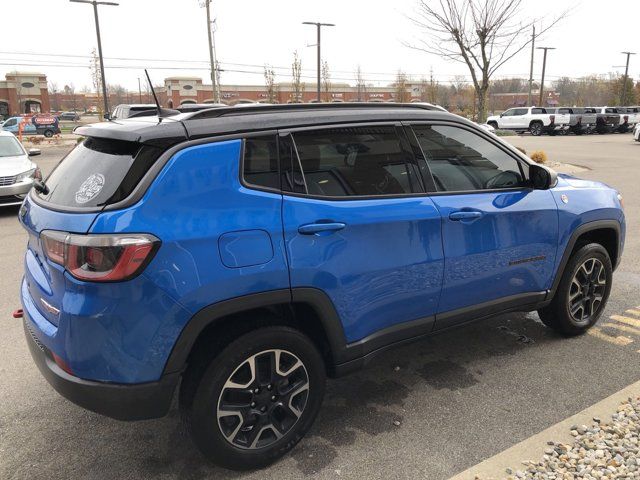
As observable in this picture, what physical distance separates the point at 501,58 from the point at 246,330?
19067 millimetres

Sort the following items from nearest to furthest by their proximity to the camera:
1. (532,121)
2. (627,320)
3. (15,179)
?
(627,320) < (15,179) < (532,121)

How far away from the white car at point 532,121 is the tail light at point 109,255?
37.4m

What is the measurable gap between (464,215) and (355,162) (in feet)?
2.50

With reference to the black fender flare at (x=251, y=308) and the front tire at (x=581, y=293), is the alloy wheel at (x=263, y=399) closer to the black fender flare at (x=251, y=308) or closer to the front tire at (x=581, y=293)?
the black fender flare at (x=251, y=308)

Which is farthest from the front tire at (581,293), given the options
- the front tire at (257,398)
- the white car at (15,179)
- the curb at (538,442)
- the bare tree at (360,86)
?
the bare tree at (360,86)

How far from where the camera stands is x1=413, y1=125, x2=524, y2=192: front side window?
3.18 metres

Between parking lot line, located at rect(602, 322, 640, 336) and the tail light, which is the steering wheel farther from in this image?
the tail light

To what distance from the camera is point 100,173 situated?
245cm

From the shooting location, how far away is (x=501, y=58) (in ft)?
61.7

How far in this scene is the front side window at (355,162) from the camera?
271 cm

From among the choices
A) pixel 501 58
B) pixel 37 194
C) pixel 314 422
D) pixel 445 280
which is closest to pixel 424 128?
pixel 445 280

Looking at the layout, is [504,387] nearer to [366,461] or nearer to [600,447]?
[600,447]

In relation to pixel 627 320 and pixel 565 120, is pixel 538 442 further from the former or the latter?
pixel 565 120

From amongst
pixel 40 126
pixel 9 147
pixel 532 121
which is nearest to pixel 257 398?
pixel 9 147
